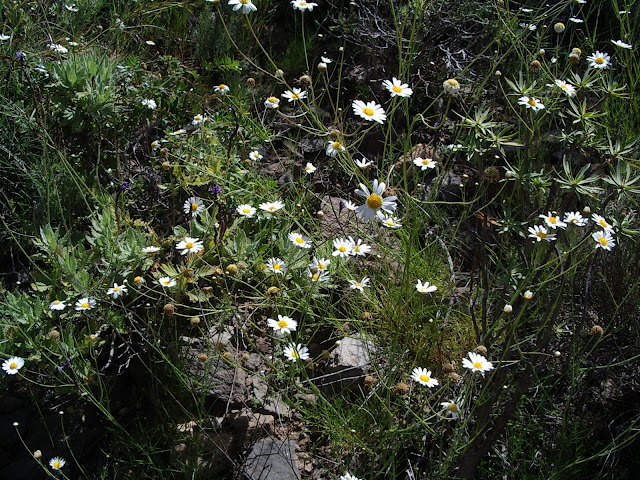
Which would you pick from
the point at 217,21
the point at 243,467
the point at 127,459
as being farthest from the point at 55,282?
the point at 217,21

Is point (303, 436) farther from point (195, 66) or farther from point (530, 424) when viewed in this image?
point (195, 66)

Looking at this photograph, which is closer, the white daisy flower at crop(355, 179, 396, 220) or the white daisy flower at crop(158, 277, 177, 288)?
the white daisy flower at crop(355, 179, 396, 220)

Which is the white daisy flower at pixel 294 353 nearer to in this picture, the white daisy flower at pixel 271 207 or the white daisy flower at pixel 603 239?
the white daisy flower at pixel 271 207

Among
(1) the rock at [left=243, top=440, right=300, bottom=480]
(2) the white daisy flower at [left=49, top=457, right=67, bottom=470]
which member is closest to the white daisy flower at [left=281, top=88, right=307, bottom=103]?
(1) the rock at [left=243, top=440, right=300, bottom=480]

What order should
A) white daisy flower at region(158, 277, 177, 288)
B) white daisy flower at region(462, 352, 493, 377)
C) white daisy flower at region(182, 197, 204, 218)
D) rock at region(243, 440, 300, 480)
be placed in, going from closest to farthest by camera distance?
white daisy flower at region(462, 352, 493, 377) → rock at region(243, 440, 300, 480) → white daisy flower at region(158, 277, 177, 288) → white daisy flower at region(182, 197, 204, 218)

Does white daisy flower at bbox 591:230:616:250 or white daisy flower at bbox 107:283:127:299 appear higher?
white daisy flower at bbox 591:230:616:250

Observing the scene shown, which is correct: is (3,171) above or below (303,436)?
above

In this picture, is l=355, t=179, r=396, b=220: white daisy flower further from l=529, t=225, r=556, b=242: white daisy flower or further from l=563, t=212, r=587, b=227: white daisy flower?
l=563, t=212, r=587, b=227: white daisy flower

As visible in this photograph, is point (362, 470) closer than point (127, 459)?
Yes
